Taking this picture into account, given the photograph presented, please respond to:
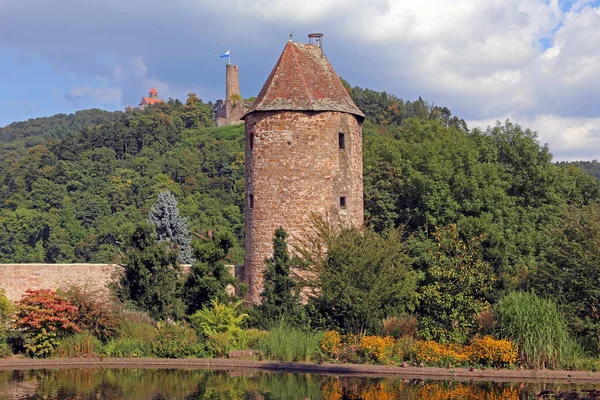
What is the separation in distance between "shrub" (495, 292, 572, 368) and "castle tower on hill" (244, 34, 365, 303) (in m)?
8.44

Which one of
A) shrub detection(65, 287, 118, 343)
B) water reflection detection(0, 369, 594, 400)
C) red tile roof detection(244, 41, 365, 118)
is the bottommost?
water reflection detection(0, 369, 594, 400)

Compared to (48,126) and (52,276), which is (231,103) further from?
(52,276)

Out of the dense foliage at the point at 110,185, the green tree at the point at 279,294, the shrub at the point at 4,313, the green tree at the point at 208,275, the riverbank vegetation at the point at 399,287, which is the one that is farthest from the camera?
the dense foliage at the point at 110,185

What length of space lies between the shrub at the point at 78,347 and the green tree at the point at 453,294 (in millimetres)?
8880

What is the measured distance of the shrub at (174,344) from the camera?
2106 centimetres

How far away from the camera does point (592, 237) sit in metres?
20.9

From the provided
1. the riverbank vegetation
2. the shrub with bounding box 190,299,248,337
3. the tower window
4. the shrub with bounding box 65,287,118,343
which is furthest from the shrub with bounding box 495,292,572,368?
the shrub with bounding box 65,287,118,343

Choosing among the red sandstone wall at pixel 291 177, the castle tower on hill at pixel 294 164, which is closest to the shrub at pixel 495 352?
the castle tower on hill at pixel 294 164

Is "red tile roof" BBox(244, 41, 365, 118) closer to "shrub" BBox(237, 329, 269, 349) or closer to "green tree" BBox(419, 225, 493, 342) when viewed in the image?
"green tree" BBox(419, 225, 493, 342)

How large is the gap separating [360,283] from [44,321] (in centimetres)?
872

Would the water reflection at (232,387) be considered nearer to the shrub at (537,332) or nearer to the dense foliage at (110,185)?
the shrub at (537,332)

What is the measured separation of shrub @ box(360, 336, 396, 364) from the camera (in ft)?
65.3

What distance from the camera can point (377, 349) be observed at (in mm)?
19984

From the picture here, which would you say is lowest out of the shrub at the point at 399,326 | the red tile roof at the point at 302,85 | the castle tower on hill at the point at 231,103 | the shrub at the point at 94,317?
the shrub at the point at 399,326
